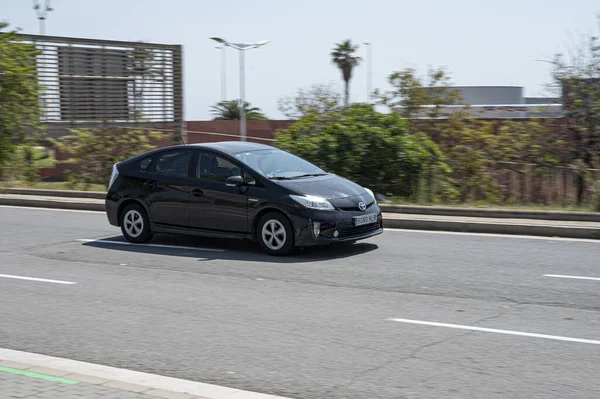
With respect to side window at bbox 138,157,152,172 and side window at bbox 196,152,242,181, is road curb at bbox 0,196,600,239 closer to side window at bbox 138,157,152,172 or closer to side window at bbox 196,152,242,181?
side window at bbox 196,152,242,181

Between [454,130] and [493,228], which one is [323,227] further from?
[454,130]

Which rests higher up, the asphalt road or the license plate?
the license plate

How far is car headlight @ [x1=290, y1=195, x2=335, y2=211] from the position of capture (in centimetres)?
1116

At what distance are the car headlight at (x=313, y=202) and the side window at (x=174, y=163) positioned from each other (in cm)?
207

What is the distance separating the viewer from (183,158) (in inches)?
495

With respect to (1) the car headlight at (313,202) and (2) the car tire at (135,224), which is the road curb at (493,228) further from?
(2) the car tire at (135,224)

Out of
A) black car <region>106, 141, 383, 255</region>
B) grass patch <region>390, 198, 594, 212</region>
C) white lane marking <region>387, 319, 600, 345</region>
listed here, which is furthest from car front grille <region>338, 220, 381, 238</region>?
grass patch <region>390, 198, 594, 212</region>

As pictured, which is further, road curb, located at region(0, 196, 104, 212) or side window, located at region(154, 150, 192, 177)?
road curb, located at region(0, 196, 104, 212)

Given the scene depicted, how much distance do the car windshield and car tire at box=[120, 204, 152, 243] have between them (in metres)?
1.90

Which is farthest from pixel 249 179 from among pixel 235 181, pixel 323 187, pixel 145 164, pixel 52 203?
pixel 52 203

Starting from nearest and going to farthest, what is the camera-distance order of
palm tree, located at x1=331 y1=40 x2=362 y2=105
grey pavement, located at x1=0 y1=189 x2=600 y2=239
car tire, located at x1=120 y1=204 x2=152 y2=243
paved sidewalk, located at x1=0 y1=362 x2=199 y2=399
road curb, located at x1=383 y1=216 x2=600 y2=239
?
paved sidewalk, located at x1=0 y1=362 x2=199 y2=399 < car tire, located at x1=120 y1=204 x2=152 y2=243 < road curb, located at x1=383 y1=216 x2=600 y2=239 < grey pavement, located at x1=0 y1=189 x2=600 y2=239 < palm tree, located at x1=331 y1=40 x2=362 y2=105

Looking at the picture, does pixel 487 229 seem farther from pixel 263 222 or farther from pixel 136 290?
pixel 136 290

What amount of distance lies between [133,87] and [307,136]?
51.0 feet

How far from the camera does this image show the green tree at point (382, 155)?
686 inches
